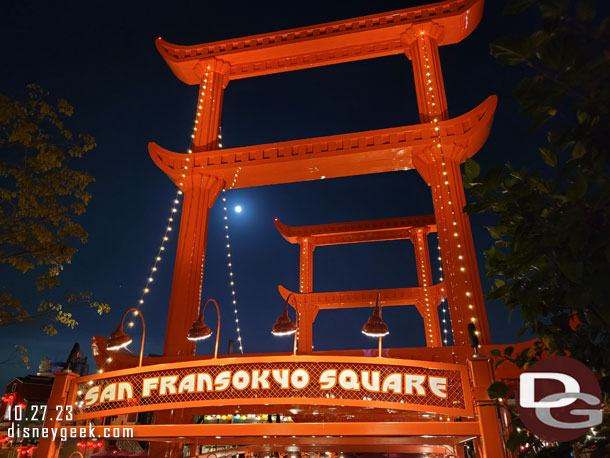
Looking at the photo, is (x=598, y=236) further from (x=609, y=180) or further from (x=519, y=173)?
(x=519, y=173)

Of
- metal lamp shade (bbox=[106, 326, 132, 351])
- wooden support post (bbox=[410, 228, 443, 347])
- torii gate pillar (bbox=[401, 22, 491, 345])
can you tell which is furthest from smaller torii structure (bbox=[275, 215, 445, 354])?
metal lamp shade (bbox=[106, 326, 132, 351])

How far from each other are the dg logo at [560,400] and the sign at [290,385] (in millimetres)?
2672

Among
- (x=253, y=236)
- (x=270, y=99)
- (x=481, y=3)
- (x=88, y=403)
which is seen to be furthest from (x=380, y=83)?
(x=88, y=403)

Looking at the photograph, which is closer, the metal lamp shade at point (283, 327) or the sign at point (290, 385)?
the sign at point (290, 385)

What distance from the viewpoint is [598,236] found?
5.12 ft

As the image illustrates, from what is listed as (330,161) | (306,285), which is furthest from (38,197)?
(306,285)

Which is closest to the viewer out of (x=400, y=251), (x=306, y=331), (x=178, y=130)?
(x=306, y=331)

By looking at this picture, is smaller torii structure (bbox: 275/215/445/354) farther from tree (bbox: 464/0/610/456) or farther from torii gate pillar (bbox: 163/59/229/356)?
tree (bbox: 464/0/610/456)

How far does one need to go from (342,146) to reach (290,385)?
7.40 meters

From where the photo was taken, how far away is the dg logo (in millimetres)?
1629

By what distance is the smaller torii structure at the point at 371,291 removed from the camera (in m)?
17.8

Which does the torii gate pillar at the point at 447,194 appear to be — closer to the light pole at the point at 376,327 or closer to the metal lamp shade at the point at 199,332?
the light pole at the point at 376,327

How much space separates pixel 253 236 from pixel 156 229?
468 inches

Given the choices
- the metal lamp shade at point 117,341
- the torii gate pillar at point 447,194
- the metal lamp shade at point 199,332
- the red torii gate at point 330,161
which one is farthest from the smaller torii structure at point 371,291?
the metal lamp shade at point 117,341
